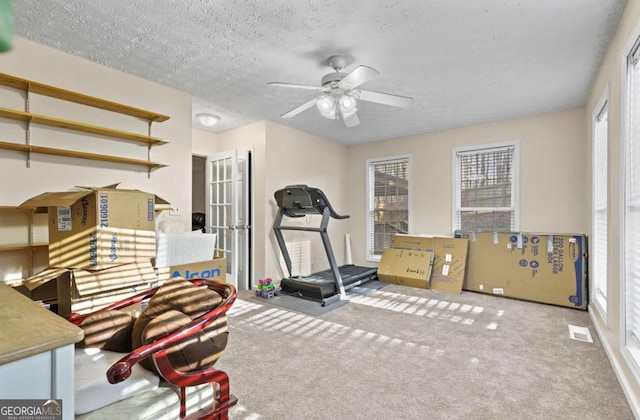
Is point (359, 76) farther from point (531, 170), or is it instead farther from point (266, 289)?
point (531, 170)

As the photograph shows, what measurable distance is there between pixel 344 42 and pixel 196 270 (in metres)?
2.31

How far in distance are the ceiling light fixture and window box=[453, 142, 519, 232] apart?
3.64 metres

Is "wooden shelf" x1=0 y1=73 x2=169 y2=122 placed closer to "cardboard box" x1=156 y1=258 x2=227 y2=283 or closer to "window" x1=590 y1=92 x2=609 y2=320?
"cardboard box" x1=156 y1=258 x2=227 y2=283

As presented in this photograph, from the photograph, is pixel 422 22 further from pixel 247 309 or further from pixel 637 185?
pixel 247 309

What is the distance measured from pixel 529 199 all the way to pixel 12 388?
5.15 m

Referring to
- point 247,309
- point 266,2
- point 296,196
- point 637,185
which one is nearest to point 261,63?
point 266,2

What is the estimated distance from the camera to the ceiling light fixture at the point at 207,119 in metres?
4.20

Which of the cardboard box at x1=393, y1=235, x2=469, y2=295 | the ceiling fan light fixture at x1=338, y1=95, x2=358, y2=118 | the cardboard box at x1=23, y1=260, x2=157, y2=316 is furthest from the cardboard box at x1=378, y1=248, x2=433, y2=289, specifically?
the cardboard box at x1=23, y1=260, x2=157, y2=316

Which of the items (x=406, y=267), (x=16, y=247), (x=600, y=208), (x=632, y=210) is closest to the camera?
(x=632, y=210)

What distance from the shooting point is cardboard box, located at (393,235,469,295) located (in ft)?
14.6

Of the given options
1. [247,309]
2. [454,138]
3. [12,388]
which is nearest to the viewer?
[12,388]

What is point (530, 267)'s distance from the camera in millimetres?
4070

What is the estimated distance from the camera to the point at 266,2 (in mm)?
2057

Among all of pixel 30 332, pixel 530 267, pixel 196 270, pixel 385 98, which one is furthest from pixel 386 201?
pixel 30 332
